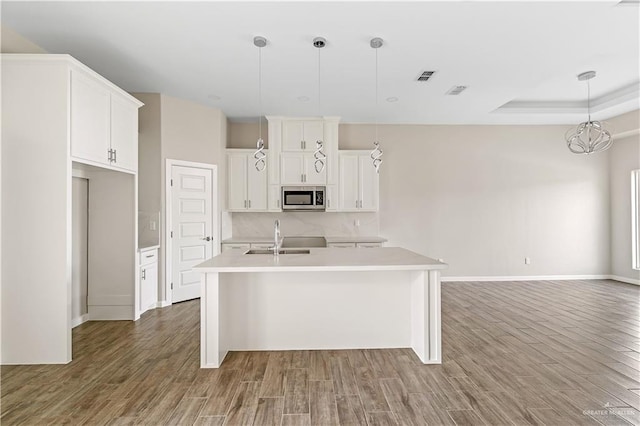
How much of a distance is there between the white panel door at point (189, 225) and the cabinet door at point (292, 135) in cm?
132

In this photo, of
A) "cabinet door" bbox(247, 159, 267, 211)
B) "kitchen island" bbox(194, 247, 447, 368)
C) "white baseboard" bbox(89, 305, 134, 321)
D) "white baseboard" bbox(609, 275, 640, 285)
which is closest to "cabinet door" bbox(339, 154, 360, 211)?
"cabinet door" bbox(247, 159, 267, 211)

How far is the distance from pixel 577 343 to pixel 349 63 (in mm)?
3682

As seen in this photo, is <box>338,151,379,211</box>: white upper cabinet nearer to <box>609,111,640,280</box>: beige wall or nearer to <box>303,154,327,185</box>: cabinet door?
<box>303,154,327,185</box>: cabinet door

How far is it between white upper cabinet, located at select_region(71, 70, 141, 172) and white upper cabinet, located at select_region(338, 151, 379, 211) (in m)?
3.13

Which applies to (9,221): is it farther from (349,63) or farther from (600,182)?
(600,182)

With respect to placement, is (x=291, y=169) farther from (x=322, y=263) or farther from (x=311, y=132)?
(x=322, y=263)

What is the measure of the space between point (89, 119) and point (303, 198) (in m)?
3.12

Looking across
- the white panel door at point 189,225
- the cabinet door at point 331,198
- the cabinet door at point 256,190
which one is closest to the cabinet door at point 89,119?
the white panel door at point 189,225

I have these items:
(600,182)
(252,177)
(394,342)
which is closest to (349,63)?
(252,177)

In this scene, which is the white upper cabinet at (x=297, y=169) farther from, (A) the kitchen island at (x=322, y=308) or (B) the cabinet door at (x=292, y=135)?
(A) the kitchen island at (x=322, y=308)

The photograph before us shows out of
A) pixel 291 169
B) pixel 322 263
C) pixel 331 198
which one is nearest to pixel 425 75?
pixel 331 198

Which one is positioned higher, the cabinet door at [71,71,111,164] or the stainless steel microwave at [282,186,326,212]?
the cabinet door at [71,71,111,164]

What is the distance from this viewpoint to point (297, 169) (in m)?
5.51

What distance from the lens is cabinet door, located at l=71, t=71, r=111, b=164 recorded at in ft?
9.70
